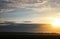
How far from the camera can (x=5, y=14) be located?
11.7ft

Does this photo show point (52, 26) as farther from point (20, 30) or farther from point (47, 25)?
point (20, 30)

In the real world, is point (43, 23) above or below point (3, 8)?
below

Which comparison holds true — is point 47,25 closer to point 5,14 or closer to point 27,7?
point 27,7

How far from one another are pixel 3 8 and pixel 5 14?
11 centimetres

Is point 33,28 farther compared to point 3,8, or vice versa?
point 33,28

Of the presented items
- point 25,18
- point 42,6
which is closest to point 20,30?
point 25,18

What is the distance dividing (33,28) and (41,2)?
1.73 ft

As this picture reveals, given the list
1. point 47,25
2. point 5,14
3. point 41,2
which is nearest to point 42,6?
point 41,2

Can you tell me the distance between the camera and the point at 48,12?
364 centimetres

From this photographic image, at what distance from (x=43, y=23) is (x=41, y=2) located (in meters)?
0.38

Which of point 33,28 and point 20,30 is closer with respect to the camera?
point 20,30

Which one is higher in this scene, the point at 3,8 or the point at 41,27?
the point at 3,8

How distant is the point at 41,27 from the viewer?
386 centimetres

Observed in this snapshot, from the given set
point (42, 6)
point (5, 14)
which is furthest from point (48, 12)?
point (5, 14)
